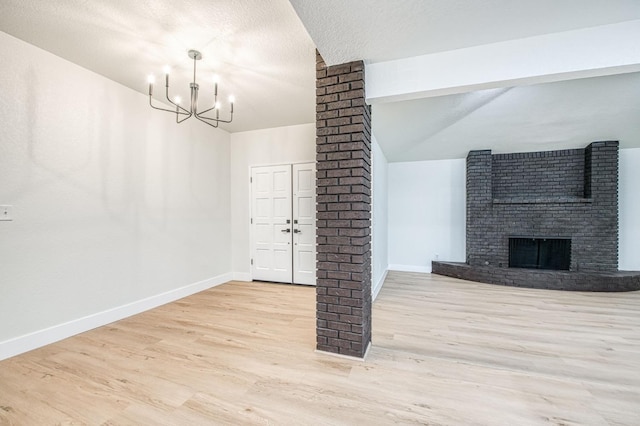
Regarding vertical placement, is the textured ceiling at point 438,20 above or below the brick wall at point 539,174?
above

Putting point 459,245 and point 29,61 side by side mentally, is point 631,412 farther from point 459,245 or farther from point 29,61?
point 29,61

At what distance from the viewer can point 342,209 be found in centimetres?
230

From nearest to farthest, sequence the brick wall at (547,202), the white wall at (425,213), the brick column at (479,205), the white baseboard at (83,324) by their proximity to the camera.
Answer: the white baseboard at (83,324) → the brick wall at (547,202) → the brick column at (479,205) → the white wall at (425,213)

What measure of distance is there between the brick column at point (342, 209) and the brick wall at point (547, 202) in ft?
13.5

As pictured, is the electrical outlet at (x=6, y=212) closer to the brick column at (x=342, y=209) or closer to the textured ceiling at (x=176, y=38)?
the textured ceiling at (x=176, y=38)

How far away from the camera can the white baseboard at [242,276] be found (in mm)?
4996

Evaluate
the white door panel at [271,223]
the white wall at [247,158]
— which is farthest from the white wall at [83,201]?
the white door panel at [271,223]

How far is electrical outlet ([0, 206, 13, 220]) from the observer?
91.8 inches

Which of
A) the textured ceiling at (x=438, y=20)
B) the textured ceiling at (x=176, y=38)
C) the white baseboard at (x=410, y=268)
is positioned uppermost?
the textured ceiling at (x=176, y=38)

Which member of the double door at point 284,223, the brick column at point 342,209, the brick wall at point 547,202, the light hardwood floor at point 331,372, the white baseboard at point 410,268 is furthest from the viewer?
the white baseboard at point 410,268

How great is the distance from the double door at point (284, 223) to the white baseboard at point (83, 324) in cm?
127

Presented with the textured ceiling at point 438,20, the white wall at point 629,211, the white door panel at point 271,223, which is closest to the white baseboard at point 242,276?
the white door panel at point 271,223

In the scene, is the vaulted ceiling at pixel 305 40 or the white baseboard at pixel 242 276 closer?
the vaulted ceiling at pixel 305 40

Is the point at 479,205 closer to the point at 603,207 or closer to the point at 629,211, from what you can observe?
the point at 603,207
